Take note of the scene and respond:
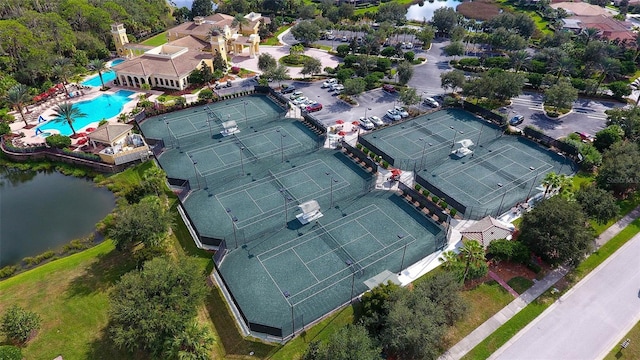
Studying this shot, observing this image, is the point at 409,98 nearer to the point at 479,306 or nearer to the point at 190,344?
the point at 479,306

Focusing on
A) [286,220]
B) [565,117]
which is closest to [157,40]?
[286,220]

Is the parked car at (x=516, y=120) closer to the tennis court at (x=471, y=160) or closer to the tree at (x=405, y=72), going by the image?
the tennis court at (x=471, y=160)

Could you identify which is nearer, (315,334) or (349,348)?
(349,348)

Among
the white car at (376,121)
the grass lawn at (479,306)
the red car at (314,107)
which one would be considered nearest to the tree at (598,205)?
the grass lawn at (479,306)

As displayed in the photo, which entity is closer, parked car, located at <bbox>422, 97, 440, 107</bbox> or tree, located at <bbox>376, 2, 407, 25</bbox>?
parked car, located at <bbox>422, 97, 440, 107</bbox>

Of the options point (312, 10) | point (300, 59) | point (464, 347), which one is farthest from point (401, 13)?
point (464, 347)

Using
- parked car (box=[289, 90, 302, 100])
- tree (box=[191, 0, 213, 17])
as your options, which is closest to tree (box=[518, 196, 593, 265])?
parked car (box=[289, 90, 302, 100])

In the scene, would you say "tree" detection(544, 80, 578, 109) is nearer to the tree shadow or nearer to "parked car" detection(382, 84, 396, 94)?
"parked car" detection(382, 84, 396, 94)
